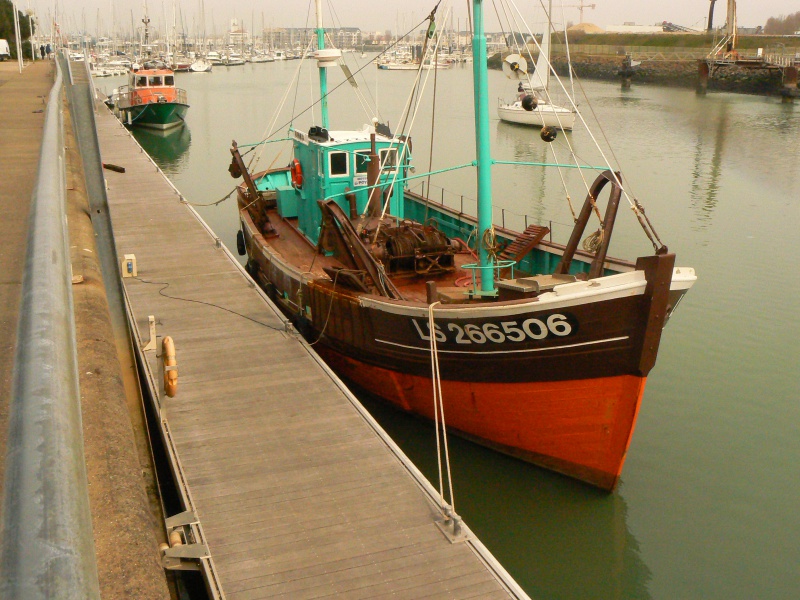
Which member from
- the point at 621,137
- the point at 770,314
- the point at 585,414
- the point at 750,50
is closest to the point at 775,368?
the point at 770,314

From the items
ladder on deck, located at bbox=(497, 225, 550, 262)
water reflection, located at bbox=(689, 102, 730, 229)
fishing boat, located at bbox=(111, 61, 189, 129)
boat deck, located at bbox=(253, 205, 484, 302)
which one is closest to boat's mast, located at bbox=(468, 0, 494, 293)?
boat deck, located at bbox=(253, 205, 484, 302)

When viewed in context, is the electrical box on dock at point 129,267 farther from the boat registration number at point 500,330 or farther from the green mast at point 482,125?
the green mast at point 482,125

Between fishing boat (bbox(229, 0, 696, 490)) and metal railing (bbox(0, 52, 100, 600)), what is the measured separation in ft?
20.2

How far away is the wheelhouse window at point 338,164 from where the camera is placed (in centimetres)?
1427

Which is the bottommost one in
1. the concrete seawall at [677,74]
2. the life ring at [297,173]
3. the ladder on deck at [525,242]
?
the ladder on deck at [525,242]

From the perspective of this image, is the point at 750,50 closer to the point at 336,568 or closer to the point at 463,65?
the point at 463,65

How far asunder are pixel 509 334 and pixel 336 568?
3.85 m

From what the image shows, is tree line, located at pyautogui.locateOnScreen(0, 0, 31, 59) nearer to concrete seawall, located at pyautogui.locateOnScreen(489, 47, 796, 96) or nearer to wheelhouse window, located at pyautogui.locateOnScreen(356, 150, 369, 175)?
concrete seawall, located at pyautogui.locateOnScreen(489, 47, 796, 96)

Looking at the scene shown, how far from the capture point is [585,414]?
368 inches

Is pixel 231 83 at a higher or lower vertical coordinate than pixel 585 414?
higher

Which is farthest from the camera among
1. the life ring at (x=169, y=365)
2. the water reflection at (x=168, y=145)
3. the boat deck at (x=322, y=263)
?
the water reflection at (x=168, y=145)

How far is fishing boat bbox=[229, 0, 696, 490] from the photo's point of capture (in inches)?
344

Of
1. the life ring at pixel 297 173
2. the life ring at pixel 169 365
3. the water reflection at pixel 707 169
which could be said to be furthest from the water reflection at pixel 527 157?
the life ring at pixel 169 365

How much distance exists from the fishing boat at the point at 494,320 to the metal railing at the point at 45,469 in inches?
242
